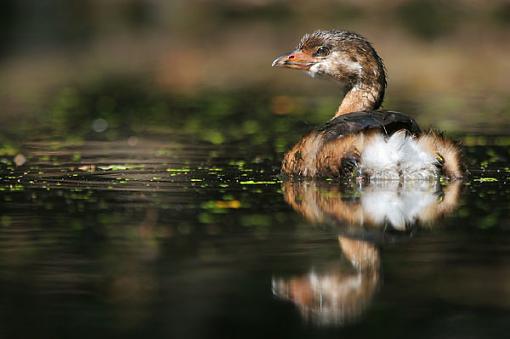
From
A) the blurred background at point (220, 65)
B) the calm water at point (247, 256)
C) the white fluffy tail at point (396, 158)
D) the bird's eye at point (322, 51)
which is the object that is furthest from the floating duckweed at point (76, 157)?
the white fluffy tail at point (396, 158)

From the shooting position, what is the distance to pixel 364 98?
1143 centimetres

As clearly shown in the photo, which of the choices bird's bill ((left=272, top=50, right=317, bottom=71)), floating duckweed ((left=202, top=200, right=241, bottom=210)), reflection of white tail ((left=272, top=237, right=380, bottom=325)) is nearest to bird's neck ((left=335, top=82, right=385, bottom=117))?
bird's bill ((left=272, top=50, right=317, bottom=71))

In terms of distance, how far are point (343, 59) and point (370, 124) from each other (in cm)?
215

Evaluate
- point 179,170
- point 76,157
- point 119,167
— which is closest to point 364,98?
point 179,170

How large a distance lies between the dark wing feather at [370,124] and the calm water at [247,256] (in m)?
0.41

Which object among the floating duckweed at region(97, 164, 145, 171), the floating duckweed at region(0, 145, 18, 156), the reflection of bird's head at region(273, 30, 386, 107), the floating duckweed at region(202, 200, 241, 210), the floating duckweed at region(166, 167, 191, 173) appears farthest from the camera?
the floating duckweed at region(0, 145, 18, 156)

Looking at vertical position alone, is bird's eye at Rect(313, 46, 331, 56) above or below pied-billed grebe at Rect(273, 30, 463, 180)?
above

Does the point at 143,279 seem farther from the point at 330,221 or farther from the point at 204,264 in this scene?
the point at 330,221

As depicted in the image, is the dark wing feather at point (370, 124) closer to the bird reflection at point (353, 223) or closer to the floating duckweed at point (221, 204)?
the bird reflection at point (353, 223)

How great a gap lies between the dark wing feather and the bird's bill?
2.09 metres

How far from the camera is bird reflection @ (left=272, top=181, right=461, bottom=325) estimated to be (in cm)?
583

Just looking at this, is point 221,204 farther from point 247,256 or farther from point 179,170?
point 179,170

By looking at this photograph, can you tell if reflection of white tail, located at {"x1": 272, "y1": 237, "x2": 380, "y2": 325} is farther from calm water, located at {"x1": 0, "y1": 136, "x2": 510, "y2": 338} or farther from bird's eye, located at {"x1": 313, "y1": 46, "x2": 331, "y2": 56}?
bird's eye, located at {"x1": 313, "y1": 46, "x2": 331, "y2": 56}

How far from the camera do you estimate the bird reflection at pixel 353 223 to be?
5.83 meters
